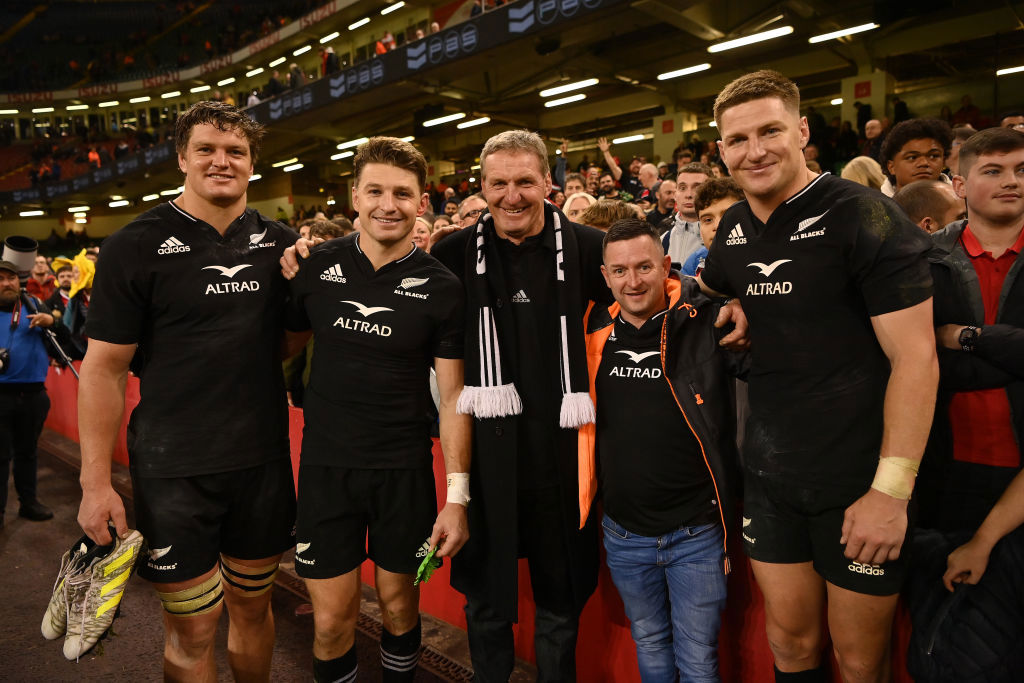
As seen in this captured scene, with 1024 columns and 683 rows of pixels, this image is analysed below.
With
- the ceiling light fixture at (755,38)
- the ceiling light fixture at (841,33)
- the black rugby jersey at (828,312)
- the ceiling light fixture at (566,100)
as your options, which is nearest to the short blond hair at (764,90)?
the black rugby jersey at (828,312)

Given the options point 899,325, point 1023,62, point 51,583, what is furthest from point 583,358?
point 1023,62

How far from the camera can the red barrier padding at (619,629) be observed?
7.06ft

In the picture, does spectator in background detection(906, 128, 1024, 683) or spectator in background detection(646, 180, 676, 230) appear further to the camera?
spectator in background detection(646, 180, 676, 230)

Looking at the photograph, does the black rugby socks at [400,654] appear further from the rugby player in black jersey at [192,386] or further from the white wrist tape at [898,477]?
the white wrist tape at [898,477]

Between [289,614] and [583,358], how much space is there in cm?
253

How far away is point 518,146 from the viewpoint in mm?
2305

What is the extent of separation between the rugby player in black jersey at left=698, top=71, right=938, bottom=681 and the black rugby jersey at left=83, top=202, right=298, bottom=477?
5.66 feet

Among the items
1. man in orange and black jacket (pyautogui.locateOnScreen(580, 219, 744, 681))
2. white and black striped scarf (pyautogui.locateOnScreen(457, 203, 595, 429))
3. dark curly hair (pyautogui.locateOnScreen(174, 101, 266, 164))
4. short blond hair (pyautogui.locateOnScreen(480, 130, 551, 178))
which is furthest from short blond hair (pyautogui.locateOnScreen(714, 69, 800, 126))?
dark curly hair (pyautogui.locateOnScreen(174, 101, 266, 164))

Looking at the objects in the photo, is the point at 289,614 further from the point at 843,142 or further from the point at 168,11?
the point at 168,11

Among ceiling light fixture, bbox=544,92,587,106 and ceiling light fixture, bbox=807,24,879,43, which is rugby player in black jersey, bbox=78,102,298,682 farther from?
ceiling light fixture, bbox=544,92,587,106

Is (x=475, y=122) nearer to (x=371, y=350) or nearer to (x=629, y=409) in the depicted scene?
(x=371, y=350)

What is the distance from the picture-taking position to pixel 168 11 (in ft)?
127

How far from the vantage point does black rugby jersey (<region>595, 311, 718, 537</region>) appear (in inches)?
83.7

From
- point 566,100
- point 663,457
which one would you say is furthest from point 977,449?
point 566,100
